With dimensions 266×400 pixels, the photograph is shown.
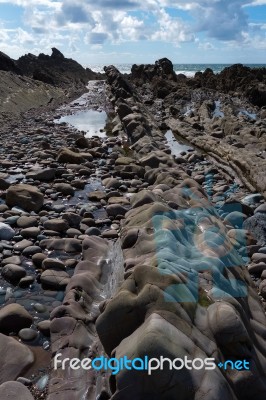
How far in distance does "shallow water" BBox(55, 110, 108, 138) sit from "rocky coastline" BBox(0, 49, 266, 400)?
19.3ft

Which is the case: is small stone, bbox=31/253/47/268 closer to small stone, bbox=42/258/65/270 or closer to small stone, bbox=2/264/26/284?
small stone, bbox=42/258/65/270

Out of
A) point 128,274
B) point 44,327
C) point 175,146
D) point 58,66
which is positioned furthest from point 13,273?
point 58,66

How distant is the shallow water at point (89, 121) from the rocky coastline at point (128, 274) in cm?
587

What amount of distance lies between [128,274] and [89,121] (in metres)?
16.3

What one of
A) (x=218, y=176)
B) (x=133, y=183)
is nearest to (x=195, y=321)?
(x=133, y=183)

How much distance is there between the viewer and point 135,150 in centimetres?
1179

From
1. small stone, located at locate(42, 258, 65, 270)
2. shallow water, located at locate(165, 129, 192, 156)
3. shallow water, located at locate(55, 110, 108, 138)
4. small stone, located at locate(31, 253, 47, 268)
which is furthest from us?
shallow water, located at locate(55, 110, 108, 138)

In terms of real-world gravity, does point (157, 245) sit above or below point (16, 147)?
above

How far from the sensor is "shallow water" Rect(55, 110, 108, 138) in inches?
639

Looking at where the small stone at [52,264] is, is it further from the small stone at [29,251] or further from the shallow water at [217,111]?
the shallow water at [217,111]

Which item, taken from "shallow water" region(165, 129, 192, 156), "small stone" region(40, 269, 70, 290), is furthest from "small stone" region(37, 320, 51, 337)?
"shallow water" region(165, 129, 192, 156)

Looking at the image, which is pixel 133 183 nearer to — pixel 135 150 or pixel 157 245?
pixel 135 150

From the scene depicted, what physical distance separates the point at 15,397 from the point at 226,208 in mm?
5171

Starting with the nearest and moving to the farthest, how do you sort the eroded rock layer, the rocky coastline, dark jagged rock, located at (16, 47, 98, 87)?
1. the eroded rock layer
2. the rocky coastline
3. dark jagged rock, located at (16, 47, 98, 87)
